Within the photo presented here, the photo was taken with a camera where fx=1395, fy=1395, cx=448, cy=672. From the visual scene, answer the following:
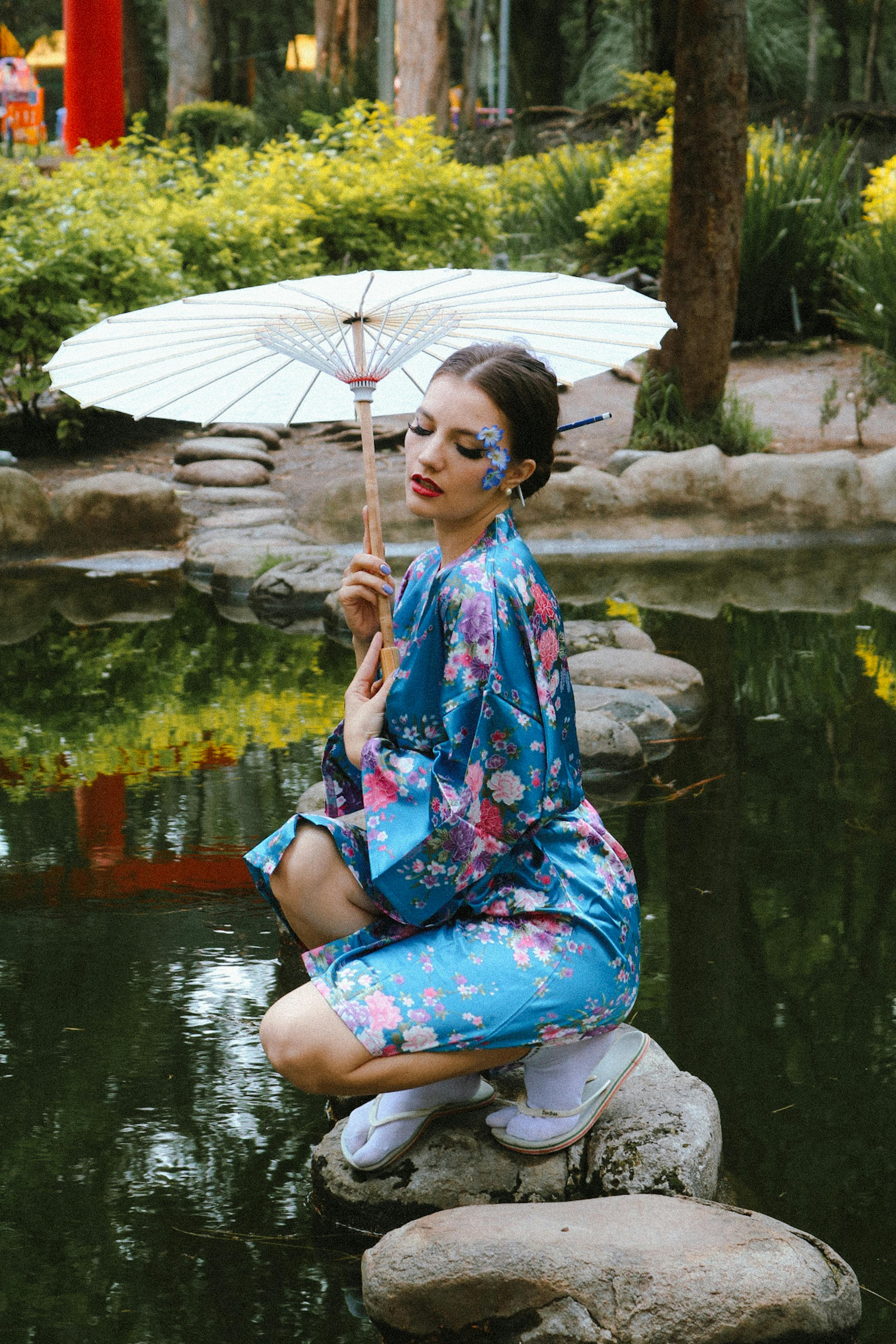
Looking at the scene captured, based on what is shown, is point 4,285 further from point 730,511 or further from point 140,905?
point 140,905

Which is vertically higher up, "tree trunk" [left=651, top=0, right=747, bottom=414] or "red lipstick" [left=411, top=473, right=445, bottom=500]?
"tree trunk" [left=651, top=0, right=747, bottom=414]

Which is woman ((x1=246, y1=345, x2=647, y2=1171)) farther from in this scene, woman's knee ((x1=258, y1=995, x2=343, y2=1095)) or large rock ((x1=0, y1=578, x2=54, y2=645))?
large rock ((x1=0, y1=578, x2=54, y2=645))

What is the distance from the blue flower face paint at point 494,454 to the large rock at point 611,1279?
42.3 inches

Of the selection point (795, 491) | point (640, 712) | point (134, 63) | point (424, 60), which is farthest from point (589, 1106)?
point (134, 63)

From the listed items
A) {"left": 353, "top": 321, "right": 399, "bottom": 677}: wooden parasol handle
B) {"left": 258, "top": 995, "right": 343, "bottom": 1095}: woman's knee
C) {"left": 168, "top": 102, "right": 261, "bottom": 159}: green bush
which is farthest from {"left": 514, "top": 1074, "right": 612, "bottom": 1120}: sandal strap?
{"left": 168, "top": 102, "right": 261, "bottom": 159}: green bush

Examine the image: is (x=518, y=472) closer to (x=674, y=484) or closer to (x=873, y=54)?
(x=674, y=484)

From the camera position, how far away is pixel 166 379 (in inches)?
101

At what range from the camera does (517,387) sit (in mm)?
2160

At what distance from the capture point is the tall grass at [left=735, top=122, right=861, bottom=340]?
11562 millimetres

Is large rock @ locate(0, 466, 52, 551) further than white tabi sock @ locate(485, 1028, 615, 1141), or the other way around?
large rock @ locate(0, 466, 52, 551)

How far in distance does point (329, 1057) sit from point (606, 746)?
2.44 meters

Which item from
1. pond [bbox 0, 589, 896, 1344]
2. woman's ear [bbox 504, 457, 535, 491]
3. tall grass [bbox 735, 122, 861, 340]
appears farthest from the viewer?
tall grass [bbox 735, 122, 861, 340]

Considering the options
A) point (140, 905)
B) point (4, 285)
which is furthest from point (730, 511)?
point (140, 905)

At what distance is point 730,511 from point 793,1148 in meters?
6.69
